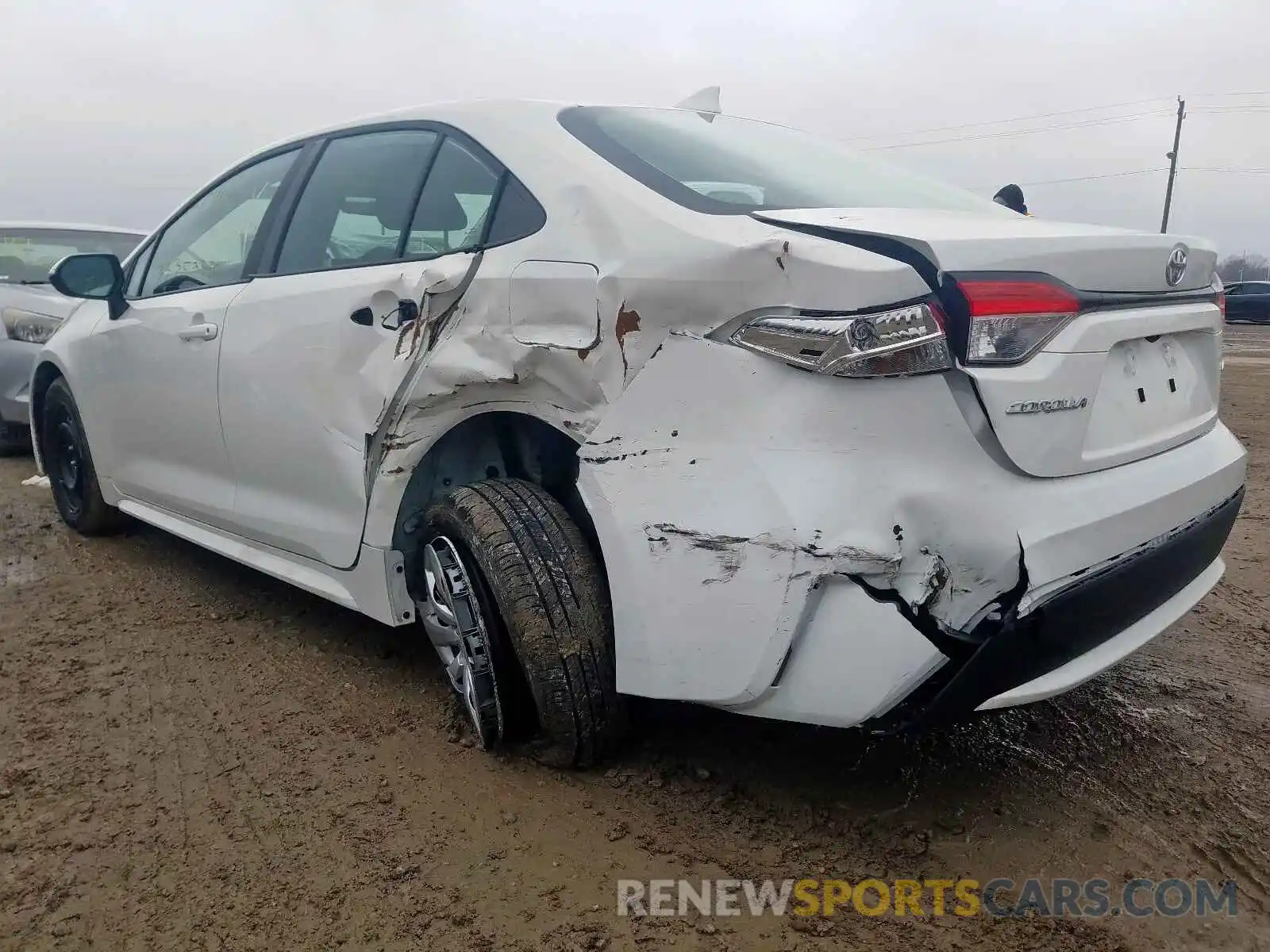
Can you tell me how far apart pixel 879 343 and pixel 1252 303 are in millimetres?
24960

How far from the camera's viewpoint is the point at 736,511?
1779 mm

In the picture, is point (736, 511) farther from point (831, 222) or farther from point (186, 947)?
point (186, 947)

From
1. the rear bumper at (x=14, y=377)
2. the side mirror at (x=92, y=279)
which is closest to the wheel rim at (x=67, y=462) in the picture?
the side mirror at (x=92, y=279)

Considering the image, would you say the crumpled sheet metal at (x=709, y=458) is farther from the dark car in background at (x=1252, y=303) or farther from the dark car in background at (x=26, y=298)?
the dark car in background at (x=1252, y=303)

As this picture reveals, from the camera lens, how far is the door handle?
3113 mm

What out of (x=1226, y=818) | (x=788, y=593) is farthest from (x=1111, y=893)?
(x=788, y=593)

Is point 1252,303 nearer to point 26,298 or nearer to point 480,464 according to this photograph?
point 26,298

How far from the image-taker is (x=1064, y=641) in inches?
70.7

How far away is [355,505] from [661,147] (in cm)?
124

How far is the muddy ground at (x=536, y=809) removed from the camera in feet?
5.93

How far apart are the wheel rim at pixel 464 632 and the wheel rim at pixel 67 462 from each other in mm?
2659

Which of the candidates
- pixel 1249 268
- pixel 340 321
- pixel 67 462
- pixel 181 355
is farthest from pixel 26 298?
pixel 1249 268

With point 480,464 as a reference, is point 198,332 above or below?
above

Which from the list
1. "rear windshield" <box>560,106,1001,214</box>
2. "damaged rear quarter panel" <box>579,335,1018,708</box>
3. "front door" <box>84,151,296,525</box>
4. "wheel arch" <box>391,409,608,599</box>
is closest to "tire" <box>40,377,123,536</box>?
"front door" <box>84,151,296,525</box>
